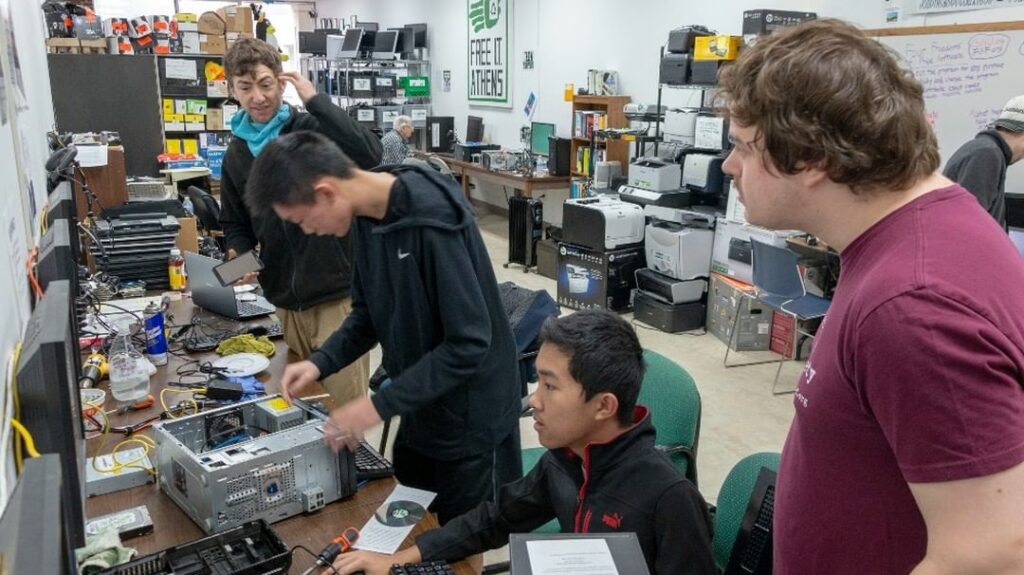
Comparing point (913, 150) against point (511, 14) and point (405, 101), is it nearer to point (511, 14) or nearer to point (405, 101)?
point (511, 14)

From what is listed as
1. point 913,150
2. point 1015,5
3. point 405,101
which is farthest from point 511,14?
point 913,150

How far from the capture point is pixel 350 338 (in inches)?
71.5

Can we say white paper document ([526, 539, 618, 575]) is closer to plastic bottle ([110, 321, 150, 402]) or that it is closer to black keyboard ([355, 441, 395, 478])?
black keyboard ([355, 441, 395, 478])

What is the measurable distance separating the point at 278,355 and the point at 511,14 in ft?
22.3

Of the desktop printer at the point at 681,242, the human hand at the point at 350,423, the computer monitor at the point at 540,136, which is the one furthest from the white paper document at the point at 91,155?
the computer monitor at the point at 540,136

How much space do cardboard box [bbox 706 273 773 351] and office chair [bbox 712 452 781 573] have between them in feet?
9.61

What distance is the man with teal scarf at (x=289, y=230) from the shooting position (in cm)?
238

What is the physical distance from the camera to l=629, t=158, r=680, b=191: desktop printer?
17.2 ft

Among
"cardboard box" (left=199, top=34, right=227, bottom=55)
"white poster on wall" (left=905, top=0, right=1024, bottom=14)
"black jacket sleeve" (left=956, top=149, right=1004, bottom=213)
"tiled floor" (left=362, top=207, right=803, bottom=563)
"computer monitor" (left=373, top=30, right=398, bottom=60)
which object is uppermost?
"computer monitor" (left=373, top=30, right=398, bottom=60)

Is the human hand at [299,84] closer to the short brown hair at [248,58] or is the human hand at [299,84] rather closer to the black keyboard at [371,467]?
the short brown hair at [248,58]

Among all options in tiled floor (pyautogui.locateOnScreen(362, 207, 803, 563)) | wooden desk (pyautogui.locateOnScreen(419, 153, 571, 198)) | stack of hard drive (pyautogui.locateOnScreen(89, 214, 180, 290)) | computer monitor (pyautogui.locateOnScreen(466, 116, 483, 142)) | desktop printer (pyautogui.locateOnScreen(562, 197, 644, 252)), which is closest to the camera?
stack of hard drive (pyautogui.locateOnScreen(89, 214, 180, 290))

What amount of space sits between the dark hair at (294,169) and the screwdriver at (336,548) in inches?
25.8

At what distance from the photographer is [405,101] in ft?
32.7

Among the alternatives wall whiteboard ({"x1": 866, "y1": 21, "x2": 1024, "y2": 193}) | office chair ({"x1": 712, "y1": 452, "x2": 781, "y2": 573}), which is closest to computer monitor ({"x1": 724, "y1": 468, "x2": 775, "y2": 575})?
office chair ({"x1": 712, "y1": 452, "x2": 781, "y2": 573})
